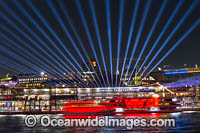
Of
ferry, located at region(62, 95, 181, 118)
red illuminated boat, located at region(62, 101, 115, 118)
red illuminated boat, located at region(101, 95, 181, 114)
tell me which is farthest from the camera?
red illuminated boat, located at region(101, 95, 181, 114)

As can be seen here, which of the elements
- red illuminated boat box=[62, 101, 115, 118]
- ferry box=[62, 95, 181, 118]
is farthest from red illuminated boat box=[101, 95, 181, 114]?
red illuminated boat box=[62, 101, 115, 118]

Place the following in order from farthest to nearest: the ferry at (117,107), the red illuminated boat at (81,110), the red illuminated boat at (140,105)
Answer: the red illuminated boat at (140,105) → the ferry at (117,107) → the red illuminated boat at (81,110)

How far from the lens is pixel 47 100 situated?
3081 inches

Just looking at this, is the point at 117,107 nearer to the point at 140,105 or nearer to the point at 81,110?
the point at 140,105

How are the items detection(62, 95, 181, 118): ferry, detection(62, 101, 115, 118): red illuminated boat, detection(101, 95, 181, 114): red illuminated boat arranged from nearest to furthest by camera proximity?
detection(62, 101, 115, 118): red illuminated boat, detection(62, 95, 181, 118): ferry, detection(101, 95, 181, 114): red illuminated boat

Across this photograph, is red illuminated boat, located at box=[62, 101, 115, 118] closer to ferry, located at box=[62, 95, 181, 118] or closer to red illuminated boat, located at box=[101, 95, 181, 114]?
ferry, located at box=[62, 95, 181, 118]

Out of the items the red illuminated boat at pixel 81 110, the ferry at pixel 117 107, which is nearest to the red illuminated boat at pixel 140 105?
the ferry at pixel 117 107

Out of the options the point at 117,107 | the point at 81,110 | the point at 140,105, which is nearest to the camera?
the point at 81,110

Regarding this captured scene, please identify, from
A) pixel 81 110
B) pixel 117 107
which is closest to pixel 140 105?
pixel 117 107

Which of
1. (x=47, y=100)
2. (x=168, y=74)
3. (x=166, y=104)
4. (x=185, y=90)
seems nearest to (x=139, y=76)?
(x=168, y=74)

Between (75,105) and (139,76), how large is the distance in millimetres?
117518

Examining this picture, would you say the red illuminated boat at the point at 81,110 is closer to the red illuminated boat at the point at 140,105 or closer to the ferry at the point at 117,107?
the ferry at the point at 117,107

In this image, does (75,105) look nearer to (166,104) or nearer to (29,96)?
(166,104)

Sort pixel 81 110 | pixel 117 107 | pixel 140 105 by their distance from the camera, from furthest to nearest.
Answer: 1. pixel 140 105
2. pixel 117 107
3. pixel 81 110
